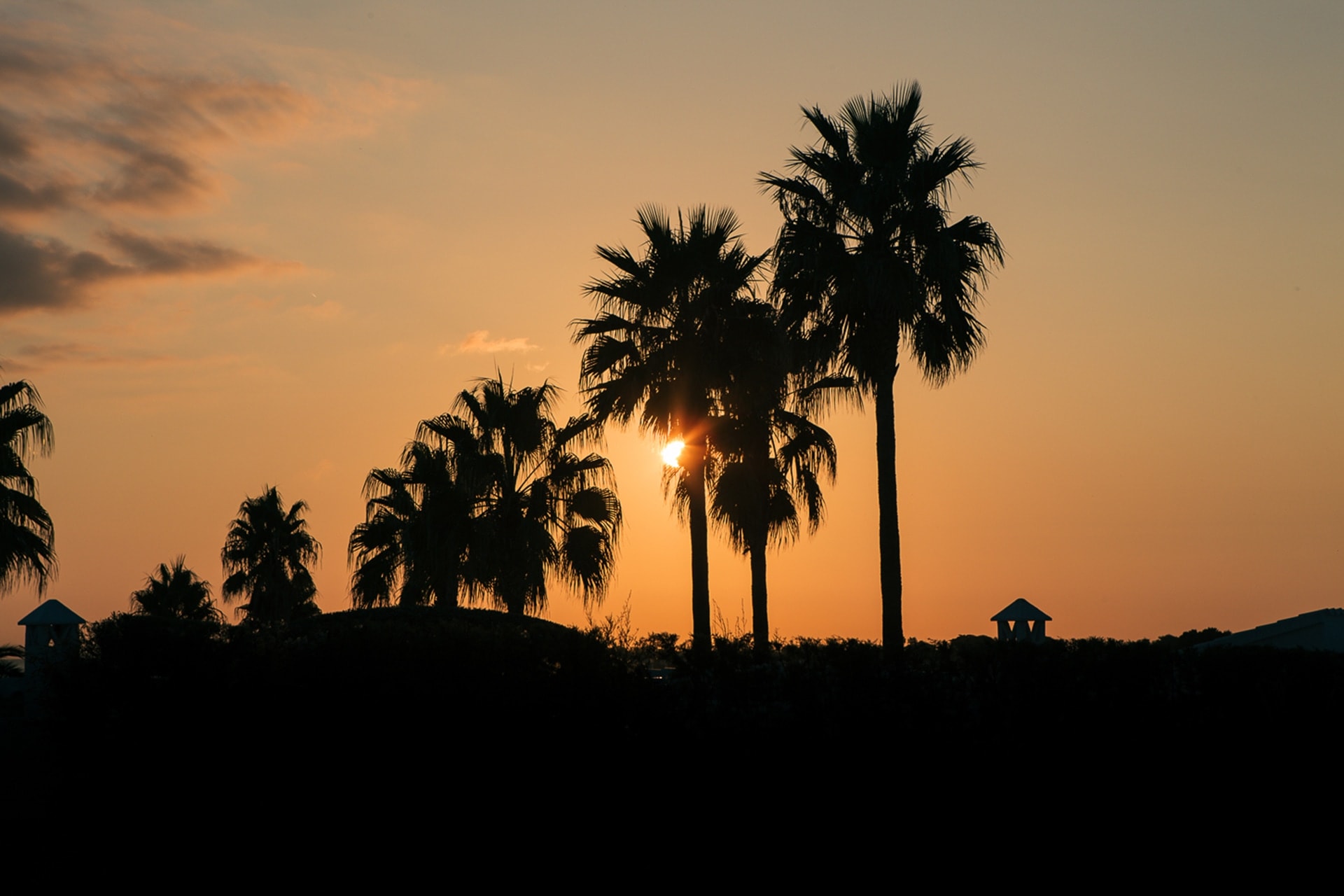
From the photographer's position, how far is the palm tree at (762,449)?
28109mm

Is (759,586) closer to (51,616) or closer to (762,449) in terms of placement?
(762,449)

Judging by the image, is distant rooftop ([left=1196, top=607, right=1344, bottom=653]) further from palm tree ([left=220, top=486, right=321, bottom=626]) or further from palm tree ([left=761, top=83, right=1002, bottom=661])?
palm tree ([left=220, top=486, right=321, bottom=626])

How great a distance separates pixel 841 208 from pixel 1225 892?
56.0ft

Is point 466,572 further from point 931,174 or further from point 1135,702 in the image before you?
point 1135,702

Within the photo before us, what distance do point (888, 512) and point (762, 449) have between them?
5.49 metres

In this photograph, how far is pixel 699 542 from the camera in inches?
1094

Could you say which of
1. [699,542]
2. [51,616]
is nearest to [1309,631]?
[699,542]

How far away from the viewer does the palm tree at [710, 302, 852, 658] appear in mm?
28109

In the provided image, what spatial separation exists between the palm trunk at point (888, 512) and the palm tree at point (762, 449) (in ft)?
8.08

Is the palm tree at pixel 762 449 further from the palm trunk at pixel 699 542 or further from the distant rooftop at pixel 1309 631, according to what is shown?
the distant rooftop at pixel 1309 631

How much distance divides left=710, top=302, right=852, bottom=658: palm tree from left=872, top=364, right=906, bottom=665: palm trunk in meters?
2.46

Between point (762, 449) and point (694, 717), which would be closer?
point (694, 717)

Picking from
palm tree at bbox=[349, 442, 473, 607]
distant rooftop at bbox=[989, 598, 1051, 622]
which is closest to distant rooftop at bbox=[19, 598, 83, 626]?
palm tree at bbox=[349, 442, 473, 607]

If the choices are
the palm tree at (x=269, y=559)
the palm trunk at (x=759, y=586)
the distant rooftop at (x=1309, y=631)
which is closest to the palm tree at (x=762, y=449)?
the palm trunk at (x=759, y=586)
